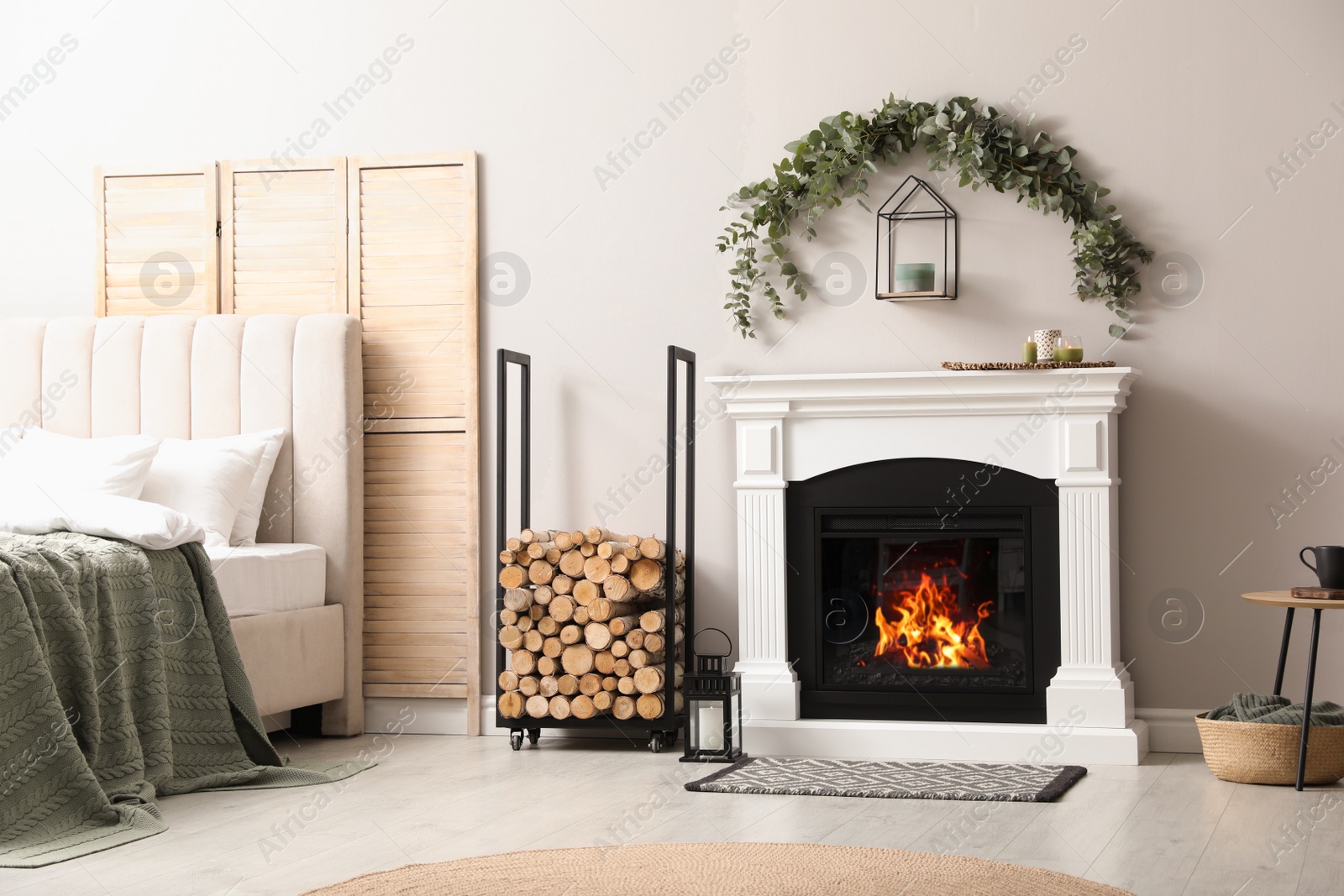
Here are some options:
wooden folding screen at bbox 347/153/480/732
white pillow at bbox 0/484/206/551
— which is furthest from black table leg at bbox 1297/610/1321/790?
white pillow at bbox 0/484/206/551

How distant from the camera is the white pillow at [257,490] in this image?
175 inches

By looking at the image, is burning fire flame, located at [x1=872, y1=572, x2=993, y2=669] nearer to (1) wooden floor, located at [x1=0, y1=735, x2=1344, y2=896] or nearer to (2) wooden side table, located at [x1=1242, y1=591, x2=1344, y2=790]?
(1) wooden floor, located at [x1=0, y1=735, x2=1344, y2=896]

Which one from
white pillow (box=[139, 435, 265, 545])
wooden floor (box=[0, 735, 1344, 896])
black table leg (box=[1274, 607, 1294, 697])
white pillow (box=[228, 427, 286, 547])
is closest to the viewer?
wooden floor (box=[0, 735, 1344, 896])

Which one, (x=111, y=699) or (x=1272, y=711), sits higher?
(x=111, y=699)

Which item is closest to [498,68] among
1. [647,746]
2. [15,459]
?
[15,459]

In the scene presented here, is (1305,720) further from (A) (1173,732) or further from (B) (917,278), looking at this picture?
(B) (917,278)

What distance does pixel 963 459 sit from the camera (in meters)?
4.14

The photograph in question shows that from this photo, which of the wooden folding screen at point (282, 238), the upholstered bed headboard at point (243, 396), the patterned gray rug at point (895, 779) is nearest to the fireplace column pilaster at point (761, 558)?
the patterned gray rug at point (895, 779)

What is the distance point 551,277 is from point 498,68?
744mm

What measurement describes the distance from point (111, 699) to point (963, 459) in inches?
97.1

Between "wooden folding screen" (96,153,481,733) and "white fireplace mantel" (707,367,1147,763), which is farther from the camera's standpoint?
"wooden folding screen" (96,153,481,733)

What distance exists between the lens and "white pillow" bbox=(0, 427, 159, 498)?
4.09 metres

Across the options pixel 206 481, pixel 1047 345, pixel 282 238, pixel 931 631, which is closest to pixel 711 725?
pixel 931 631

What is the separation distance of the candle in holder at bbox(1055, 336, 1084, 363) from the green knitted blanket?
7.76ft
